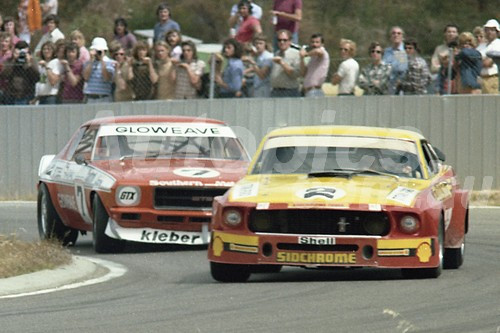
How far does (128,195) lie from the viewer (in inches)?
552

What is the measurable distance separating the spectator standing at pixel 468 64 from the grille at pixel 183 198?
613cm

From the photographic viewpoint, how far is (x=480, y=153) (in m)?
19.8

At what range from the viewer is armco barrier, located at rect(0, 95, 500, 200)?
65.0 ft

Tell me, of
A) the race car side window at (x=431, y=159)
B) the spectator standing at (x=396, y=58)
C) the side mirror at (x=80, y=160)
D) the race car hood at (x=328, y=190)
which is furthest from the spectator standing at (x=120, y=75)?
the race car hood at (x=328, y=190)

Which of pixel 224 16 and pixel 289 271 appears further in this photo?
pixel 224 16

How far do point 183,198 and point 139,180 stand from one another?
49 centimetres

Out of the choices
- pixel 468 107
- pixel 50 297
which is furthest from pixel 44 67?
pixel 50 297

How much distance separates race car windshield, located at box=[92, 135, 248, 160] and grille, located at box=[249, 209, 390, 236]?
4.51 m

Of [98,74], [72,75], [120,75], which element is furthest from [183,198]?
[72,75]

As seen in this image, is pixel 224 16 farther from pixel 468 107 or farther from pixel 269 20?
pixel 468 107

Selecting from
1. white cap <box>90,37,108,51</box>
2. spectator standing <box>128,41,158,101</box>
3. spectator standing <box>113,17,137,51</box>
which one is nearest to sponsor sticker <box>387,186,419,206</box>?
spectator standing <box>128,41,158,101</box>

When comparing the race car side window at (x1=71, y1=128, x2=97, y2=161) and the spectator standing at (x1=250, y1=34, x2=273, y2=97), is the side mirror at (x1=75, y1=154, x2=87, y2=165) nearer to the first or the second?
the race car side window at (x1=71, y1=128, x2=97, y2=161)

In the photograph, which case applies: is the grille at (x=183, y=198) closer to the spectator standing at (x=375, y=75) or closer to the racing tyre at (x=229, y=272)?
the racing tyre at (x=229, y=272)

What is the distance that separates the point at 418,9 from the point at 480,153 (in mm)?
18450
